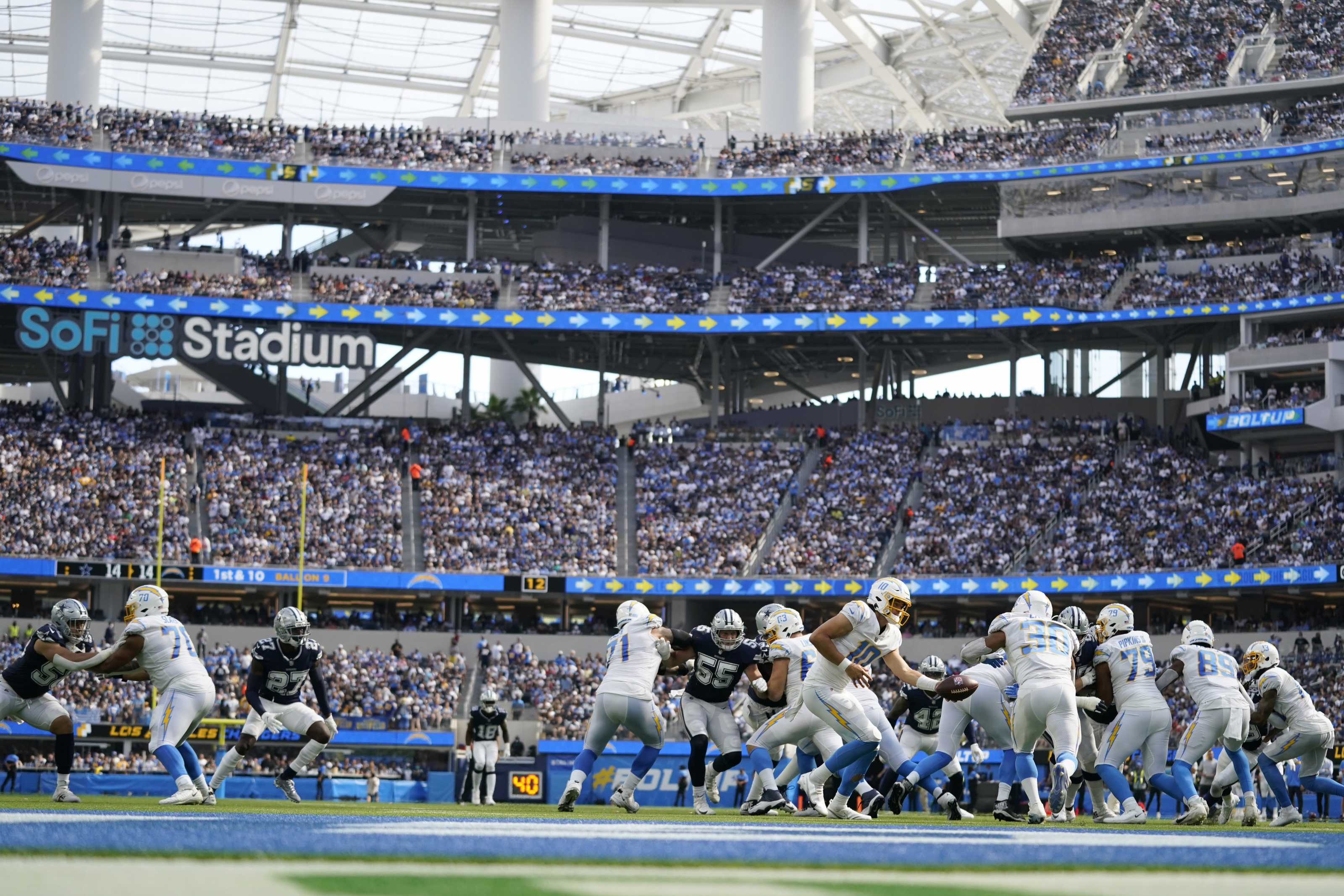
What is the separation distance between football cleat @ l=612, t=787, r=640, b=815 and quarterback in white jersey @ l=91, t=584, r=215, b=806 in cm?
427

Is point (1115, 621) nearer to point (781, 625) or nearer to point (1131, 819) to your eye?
point (1131, 819)

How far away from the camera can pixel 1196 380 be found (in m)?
55.1

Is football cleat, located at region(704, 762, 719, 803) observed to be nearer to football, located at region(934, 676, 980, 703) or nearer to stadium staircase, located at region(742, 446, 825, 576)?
football, located at region(934, 676, 980, 703)

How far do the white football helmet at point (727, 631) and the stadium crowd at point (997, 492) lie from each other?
1221 inches

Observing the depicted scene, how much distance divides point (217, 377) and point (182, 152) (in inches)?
344

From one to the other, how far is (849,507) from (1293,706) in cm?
3325

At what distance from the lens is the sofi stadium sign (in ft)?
166

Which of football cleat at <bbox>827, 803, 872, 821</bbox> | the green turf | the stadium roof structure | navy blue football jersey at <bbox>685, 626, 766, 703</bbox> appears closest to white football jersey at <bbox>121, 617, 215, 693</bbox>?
the green turf

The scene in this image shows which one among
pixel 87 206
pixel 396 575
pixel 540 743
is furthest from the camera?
pixel 87 206

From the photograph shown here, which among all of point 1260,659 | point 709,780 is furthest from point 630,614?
point 1260,659

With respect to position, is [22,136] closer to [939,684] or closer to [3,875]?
[939,684]

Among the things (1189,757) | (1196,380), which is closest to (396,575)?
(1196,380)

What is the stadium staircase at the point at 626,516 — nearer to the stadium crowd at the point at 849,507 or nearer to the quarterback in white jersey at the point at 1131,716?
the stadium crowd at the point at 849,507

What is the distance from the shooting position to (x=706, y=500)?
169 ft
